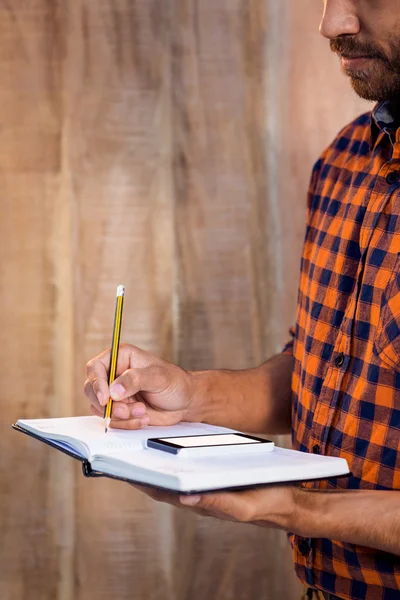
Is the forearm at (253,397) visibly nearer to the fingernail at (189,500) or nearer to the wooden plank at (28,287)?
the wooden plank at (28,287)

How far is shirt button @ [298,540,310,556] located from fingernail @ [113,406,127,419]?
1.06 ft

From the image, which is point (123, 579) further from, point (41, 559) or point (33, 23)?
point (33, 23)

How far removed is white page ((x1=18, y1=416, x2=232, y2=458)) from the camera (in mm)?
1074

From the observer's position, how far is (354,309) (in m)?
1.27

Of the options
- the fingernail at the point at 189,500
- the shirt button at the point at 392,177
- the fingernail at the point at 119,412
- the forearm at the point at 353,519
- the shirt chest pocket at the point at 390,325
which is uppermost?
the shirt button at the point at 392,177

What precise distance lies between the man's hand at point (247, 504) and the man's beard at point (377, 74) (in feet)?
2.00

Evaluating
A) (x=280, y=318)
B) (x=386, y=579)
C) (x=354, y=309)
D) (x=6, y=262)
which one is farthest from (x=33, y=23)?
(x=386, y=579)

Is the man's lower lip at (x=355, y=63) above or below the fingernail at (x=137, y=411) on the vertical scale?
above

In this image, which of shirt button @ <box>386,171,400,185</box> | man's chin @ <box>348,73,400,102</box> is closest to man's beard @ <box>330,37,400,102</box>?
man's chin @ <box>348,73,400,102</box>

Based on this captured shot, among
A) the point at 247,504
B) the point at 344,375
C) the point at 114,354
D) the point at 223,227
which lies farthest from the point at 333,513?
the point at 223,227

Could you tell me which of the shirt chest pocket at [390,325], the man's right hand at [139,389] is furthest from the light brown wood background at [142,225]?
the shirt chest pocket at [390,325]

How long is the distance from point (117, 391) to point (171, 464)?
0.28 meters

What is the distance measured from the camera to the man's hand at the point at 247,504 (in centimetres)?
94

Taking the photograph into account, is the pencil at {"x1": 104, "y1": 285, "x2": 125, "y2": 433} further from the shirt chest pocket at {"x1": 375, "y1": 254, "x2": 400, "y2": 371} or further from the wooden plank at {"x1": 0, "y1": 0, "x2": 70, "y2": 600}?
the wooden plank at {"x1": 0, "y1": 0, "x2": 70, "y2": 600}
